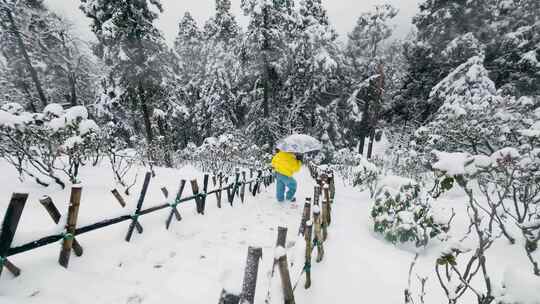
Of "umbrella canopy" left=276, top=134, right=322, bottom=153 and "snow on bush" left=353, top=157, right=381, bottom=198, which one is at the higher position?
"umbrella canopy" left=276, top=134, right=322, bottom=153

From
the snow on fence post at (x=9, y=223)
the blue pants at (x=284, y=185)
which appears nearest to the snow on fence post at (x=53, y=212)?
the snow on fence post at (x=9, y=223)

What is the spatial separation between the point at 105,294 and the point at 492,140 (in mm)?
10090

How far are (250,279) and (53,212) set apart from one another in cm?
261

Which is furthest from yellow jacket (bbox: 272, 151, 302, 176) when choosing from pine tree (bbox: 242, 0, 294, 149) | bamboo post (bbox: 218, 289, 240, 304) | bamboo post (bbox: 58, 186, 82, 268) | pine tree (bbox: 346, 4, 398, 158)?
pine tree (bbox: 346, 4, 398, 158)

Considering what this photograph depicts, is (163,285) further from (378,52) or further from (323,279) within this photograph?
(378,52)

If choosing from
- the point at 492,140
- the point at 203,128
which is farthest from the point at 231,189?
the point at 203,128

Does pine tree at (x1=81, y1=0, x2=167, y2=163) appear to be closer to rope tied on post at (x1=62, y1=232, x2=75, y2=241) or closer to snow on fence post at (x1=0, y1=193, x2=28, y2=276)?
rope tied on post at (x1=62, y1=232, x2=75, y2=241)

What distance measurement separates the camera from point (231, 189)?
551 cm

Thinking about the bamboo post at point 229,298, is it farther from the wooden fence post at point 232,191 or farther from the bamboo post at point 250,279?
the wooden fence post at point 232,191

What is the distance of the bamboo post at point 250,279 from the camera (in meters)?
1.52

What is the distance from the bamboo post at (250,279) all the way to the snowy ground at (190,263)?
0.37ft

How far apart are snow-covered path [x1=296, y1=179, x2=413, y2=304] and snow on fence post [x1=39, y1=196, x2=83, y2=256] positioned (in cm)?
269

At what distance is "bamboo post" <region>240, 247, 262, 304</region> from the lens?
1.52 m

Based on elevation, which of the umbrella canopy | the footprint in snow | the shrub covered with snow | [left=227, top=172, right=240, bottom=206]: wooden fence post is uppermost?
the umbrella canopy
